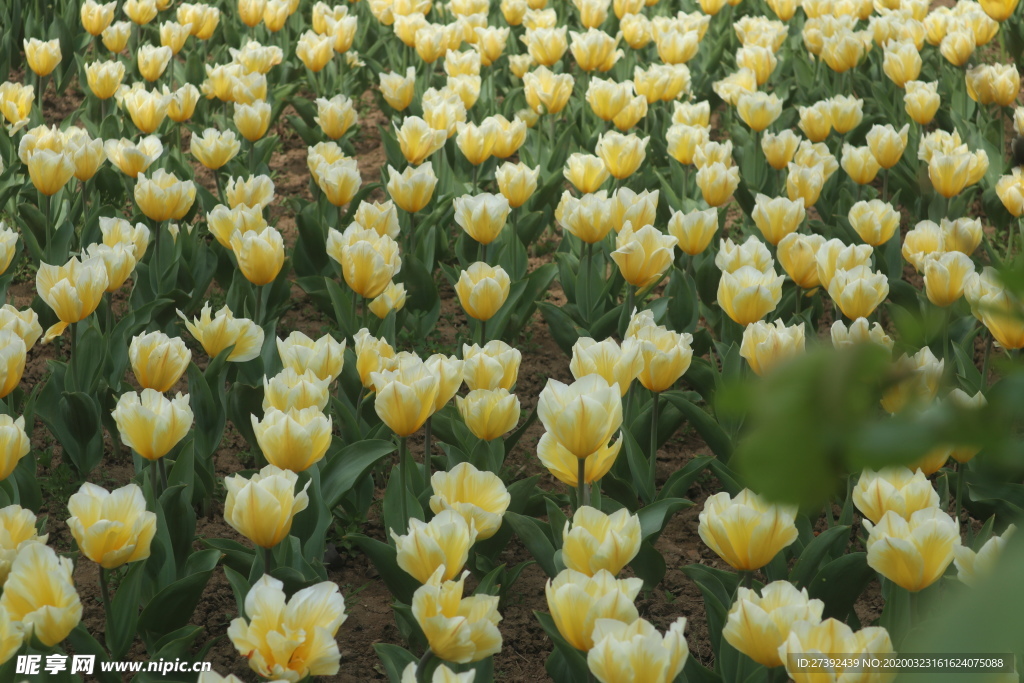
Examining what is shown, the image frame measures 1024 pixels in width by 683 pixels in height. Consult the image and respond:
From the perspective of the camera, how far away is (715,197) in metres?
3.34

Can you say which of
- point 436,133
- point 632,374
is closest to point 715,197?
point 436,133

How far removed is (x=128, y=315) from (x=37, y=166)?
2.06 ft

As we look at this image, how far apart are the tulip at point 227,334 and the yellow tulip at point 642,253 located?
37.5 inches

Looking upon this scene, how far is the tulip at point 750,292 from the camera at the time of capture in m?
2.57

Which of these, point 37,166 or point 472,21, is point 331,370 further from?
point 472,21

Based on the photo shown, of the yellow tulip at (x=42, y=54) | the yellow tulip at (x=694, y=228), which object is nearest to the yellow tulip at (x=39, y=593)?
the yellow tulip at (x=694, y=228)

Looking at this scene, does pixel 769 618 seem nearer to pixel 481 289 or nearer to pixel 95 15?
pixel 481 289

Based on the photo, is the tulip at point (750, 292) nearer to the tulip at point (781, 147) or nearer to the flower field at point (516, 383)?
the flower field at point (516, 383)

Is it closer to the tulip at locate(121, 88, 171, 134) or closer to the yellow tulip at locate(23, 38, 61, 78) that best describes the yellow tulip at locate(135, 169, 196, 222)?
the tulip at locate(121, 88, 171, 134)

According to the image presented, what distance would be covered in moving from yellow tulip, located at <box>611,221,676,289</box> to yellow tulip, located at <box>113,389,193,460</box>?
47.4 inches

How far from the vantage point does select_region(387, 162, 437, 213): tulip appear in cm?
318

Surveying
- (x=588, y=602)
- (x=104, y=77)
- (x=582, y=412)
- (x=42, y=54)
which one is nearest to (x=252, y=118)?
(x=104, y=77)

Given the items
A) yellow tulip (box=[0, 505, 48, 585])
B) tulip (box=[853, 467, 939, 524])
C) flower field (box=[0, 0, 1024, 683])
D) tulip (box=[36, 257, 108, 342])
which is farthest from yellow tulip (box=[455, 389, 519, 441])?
tulip (box=[36, 257, 108, 342])

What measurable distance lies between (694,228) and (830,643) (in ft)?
5.78
